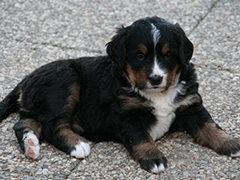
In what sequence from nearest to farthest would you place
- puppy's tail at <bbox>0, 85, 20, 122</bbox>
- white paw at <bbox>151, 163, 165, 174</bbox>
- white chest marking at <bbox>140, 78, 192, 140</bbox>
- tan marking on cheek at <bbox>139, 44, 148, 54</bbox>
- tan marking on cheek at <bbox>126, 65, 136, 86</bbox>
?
white paw at <bbox>151, 163, 165, 174</bbox>, tan marking on cheek at <bbox>139, 44, 148, 54</bbox>, tan marking on cheek at <bbox>126, 65, 136, 86</bbox>, white chest marking at <bbox>140, 78, 192, 140</bbox>, puppy's tail at <bbox>0, 85, 20, 122</bbox>

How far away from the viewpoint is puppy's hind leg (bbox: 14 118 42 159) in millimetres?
4137

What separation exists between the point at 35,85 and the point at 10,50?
208cm

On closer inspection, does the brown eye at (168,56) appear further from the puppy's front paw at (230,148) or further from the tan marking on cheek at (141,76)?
the puppy's front paw at (230,148)

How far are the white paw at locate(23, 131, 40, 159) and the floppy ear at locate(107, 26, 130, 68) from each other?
111cm

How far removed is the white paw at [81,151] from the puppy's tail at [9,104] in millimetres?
1053

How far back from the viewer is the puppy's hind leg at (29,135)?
13.6 feet

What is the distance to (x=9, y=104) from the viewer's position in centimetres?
480

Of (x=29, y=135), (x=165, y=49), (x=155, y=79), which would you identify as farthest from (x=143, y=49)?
(x=29, y=135)

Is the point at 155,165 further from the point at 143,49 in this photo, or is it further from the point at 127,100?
the point at 143,49

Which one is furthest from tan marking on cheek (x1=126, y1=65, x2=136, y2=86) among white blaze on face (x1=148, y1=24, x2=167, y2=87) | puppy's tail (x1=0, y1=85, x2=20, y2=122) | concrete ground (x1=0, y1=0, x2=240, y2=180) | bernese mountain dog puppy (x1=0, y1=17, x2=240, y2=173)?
puppy's tail (x1=0, y1=85, x2=20, y2=122)

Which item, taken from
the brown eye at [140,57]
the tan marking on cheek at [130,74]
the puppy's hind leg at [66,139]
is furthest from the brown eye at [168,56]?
the puppy's hind leg at [66,139]

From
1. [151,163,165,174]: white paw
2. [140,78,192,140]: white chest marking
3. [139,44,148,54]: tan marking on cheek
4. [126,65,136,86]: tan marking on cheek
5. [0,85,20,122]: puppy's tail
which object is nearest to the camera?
[151,163,165,174]: white paw

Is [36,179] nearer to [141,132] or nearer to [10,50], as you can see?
[141,132]

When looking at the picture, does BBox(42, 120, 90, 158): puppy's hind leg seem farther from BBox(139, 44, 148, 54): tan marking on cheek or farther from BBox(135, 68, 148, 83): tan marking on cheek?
BBox(139, 44, 148, 54): tan marking on cheek
